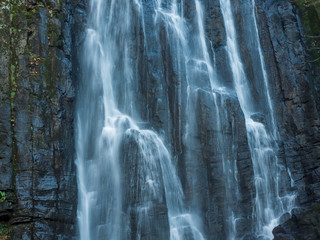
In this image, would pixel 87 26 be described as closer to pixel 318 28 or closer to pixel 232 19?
pixel 232 19

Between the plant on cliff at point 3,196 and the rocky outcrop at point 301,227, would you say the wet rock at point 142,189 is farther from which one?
the rocky outcrop at point 301,227

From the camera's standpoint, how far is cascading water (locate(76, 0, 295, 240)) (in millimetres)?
11875

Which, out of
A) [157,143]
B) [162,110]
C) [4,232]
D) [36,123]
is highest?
[162,110]

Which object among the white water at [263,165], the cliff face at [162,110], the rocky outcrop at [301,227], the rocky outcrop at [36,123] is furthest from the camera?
the white water at [263,165]

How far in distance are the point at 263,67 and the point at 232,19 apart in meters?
3.42

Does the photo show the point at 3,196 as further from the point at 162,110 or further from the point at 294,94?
the point at 294,94

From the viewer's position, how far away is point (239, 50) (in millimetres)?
18578

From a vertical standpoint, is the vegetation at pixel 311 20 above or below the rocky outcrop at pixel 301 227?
above

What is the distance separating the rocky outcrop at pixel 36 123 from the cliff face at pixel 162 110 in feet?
0.10

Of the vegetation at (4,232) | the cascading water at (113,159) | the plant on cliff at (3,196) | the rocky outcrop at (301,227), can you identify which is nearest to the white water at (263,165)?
the rocky outcrop at (301,227)

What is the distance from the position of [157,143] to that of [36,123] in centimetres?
498

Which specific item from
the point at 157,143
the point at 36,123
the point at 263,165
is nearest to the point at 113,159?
the point at 157,143

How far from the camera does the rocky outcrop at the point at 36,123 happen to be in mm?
9266

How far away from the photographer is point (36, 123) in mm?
10156
